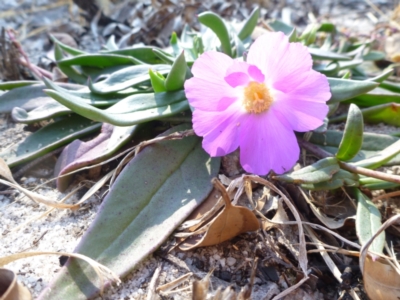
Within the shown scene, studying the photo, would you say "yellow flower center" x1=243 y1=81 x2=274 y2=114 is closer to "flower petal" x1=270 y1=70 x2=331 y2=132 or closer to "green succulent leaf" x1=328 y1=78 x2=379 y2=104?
"flower petal" x1=270 y1=70 x2=331 y2=132

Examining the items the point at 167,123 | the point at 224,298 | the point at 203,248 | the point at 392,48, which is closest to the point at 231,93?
the point at 167,123

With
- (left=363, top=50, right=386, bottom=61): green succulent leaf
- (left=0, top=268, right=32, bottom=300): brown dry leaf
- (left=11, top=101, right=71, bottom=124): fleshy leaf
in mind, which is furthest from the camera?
(left=363, top=50, right=386, bottom=61): green succulent leaf

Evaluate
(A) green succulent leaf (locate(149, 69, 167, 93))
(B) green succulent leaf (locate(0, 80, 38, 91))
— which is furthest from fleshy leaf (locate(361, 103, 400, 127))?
(B) green succulent leaf (locate(0, 80, 38, 91))

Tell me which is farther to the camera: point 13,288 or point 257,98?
point 257,98

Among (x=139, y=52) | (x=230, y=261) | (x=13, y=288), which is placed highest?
(x=139, y=52)

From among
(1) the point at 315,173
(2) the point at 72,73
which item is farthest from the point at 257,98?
(2) the point at 72,73

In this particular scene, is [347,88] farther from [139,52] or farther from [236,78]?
[139,52]

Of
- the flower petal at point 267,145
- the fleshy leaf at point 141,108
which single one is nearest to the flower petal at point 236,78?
the flower petal at point 267,145

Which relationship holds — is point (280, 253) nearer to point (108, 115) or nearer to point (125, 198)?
point (125, 198)
